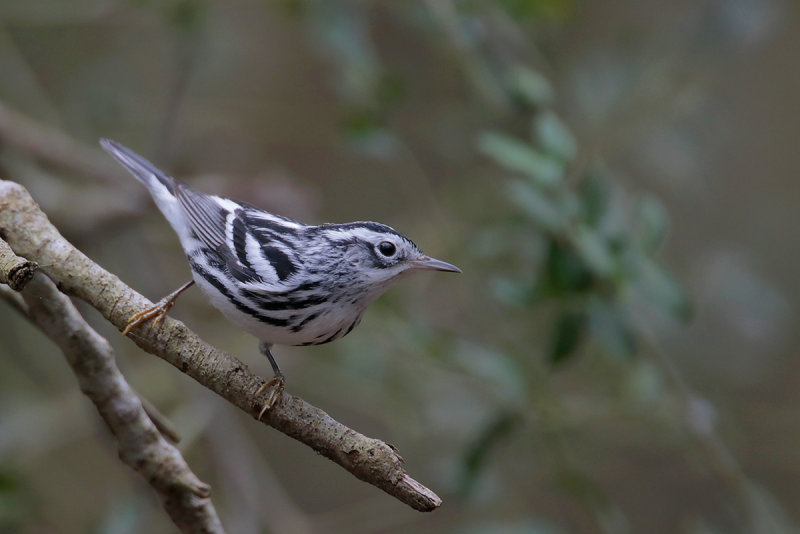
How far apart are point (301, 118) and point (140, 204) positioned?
2.09 metres

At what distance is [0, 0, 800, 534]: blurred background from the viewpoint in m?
3.56

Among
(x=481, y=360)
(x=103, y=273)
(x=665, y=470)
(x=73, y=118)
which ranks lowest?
(x=103, y=273)

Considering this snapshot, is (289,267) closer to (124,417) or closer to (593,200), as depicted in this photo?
(124,417)

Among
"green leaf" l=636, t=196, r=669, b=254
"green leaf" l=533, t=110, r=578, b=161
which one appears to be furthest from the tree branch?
"green leaf" l=636, t=196, r=669, b=254

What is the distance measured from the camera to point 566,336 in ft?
→ 10.6

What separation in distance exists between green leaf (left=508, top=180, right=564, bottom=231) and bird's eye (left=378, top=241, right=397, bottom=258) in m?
0.54

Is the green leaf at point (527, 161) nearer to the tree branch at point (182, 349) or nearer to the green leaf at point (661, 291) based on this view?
the green leaf at point (661, 291)

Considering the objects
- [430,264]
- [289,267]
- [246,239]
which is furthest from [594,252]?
[246,239]

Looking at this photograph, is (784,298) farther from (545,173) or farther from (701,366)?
(545,173)

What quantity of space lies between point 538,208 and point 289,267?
93 cm

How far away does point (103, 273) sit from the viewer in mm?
2002

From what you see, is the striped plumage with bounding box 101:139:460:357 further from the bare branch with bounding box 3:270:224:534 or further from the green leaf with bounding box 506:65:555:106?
the green leaf with bounding box 506:65:555:106

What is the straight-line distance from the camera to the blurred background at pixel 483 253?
3561mm

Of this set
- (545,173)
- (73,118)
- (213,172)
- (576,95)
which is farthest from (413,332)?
(73,118)
